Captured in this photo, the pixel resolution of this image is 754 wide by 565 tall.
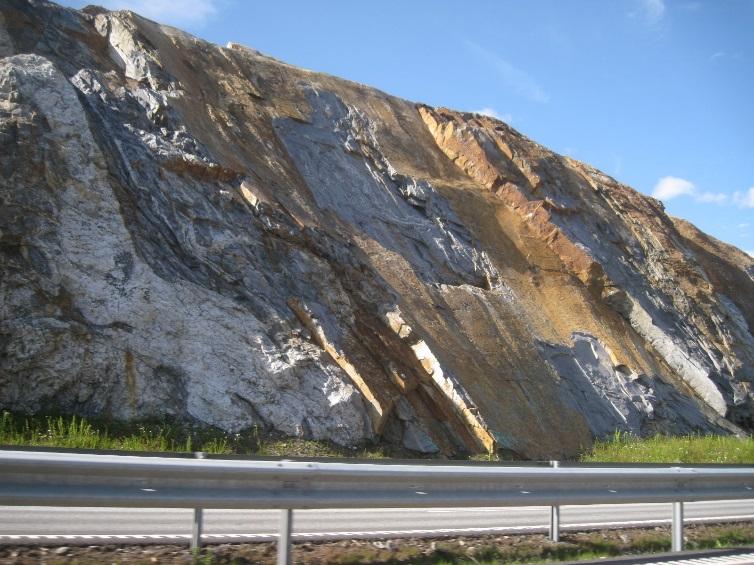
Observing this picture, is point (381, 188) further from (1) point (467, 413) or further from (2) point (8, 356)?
(2) point (8, 356)

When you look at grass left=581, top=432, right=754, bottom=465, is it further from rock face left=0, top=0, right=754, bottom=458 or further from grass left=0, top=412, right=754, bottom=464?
grass left=0, top=412, right=754, bottom=464

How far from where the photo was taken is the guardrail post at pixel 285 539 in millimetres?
5113

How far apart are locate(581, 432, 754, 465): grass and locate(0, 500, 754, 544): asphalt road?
17.3ft

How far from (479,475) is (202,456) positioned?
2.22 metres

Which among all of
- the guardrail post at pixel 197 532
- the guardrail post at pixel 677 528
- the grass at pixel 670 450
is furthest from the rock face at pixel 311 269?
the guardrail post at pixel 677 528

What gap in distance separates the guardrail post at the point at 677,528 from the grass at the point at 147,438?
4.38m

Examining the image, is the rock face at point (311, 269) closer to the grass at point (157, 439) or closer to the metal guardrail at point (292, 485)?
the grass at point (157, 439)

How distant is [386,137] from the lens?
22094 millimetres

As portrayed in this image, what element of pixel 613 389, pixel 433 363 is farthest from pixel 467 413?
pixel 613 389

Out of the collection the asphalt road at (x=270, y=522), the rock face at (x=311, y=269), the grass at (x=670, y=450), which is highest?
the rock face at (x=311, y=269)

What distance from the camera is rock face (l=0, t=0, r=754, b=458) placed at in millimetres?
11281

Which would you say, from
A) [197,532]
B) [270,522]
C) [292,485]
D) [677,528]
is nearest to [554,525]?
[677,528]

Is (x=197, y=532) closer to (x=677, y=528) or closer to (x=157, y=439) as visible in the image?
(x=677, y=528)

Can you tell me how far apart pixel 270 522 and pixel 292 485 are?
1891 mm
